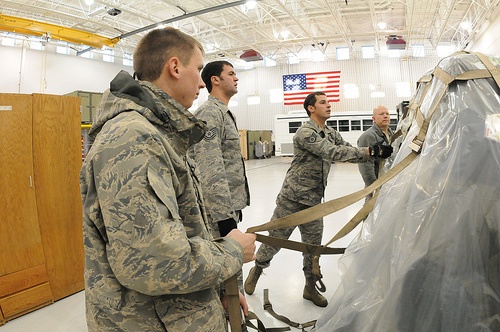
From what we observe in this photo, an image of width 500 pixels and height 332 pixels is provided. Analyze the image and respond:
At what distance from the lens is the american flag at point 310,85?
1662 cm

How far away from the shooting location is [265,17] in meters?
15.0

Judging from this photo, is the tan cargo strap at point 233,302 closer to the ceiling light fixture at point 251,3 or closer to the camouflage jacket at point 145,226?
the camouflage jacket at point 145,226

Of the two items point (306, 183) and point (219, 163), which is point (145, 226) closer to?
point (219, 163)

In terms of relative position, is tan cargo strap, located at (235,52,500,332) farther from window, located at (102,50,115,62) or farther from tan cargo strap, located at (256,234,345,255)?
window, located at (102,50,115,62)

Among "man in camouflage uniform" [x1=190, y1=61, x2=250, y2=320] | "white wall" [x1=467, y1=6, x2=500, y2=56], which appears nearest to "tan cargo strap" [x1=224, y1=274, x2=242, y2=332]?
"man in camouflage uniform" [x1=190, y1=61, x2=250, y2=320]

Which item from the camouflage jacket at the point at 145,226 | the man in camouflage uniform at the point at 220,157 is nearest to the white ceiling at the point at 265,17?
the man in camouflage uniform at the point at 220,157

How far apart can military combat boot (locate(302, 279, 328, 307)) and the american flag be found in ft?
47.9

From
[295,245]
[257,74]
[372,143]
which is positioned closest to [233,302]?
[295,245]

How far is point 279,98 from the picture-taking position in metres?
18.8

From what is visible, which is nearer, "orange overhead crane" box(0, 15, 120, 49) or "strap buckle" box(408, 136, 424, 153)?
"strap buckle" box(408, 136, 424, 153)

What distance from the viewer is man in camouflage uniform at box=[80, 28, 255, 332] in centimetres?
79

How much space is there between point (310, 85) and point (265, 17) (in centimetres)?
435

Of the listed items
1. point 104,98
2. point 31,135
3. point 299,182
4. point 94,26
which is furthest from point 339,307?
point 94,26

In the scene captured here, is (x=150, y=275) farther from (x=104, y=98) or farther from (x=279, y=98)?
(x=279, y=98)
